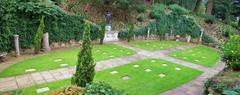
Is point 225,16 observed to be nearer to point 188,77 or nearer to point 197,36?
point 197,36

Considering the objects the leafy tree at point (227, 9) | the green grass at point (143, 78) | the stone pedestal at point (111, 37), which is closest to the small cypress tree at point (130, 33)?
the stone pedestal at point (111, 37)

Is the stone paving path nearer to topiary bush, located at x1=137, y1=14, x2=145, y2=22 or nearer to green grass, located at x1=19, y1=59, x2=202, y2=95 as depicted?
green grass, located at x1=19, y1=59, x2=202, y2=95

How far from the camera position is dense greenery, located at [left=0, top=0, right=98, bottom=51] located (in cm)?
1024

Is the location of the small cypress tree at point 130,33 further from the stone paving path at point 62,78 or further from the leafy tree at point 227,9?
the leafy tree at point 227,9

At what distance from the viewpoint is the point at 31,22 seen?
11594 mm

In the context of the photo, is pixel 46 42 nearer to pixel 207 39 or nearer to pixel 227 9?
pixel 207 39

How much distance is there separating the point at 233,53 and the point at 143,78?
3438 millimetres

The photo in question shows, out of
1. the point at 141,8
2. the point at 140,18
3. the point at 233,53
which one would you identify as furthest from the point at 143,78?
the point at 141,8

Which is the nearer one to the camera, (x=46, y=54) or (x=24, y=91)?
(x=24, y=91)

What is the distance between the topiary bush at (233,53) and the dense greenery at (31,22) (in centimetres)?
917

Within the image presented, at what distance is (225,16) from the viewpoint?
28.3m

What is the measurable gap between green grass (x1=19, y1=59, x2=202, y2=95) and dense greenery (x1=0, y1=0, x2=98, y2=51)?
4.77 metres

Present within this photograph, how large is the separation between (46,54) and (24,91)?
16.4 ft

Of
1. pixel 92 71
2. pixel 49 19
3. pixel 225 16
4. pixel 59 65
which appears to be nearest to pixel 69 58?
pixel 59 65
